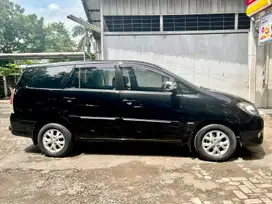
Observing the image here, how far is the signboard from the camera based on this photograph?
307 inches

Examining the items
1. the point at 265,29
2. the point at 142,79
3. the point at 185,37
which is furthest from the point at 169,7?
the point at 142,79

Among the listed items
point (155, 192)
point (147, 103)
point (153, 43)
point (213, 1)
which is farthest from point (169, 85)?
point (213, 1)

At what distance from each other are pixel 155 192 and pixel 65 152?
2238mm

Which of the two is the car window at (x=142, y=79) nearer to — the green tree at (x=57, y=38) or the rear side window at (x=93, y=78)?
the rear side window at (x=93, y=78)

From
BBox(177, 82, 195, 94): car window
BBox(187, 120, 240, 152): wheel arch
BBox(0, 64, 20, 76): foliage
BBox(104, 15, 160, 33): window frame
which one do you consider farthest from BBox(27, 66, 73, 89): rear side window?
BBox(0, 64, 20, 76): foliage

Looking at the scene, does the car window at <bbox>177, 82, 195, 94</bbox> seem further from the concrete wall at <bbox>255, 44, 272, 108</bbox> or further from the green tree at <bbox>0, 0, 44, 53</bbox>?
the green tree at <bbox>0, 0, 44, 53</bbox>

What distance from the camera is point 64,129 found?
5.05 metres

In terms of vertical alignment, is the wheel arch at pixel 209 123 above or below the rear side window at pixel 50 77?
below

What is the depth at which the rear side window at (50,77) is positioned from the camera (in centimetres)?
507

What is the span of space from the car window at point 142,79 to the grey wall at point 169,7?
244 inches

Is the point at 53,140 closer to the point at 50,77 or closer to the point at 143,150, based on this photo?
the point at 50,77

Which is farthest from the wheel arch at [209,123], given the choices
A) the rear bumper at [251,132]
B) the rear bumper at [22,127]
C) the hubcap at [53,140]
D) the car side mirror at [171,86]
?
the rear bumper at [22,127]

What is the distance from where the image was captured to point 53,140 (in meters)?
5.09

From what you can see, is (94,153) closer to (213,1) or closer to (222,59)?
(222,59)
